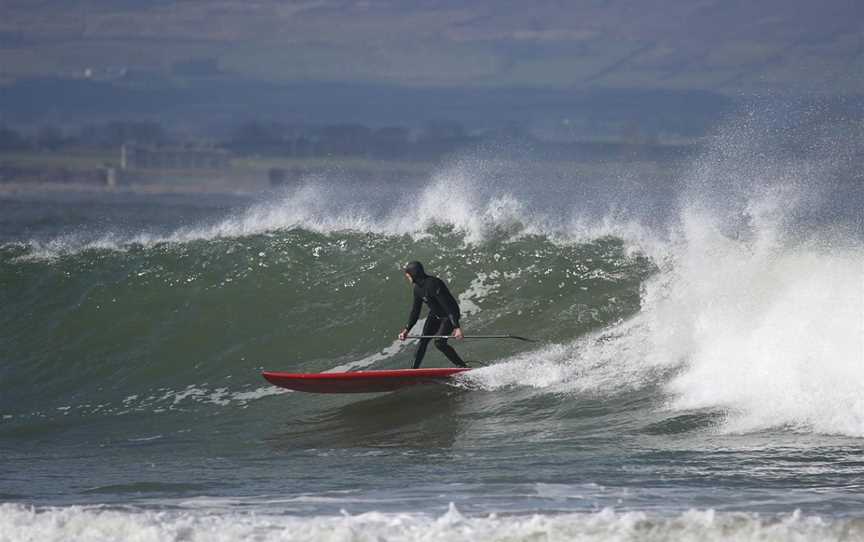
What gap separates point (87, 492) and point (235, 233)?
37.0 ft

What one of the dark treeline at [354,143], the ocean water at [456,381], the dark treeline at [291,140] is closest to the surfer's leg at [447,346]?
the ocean water at [456,381]

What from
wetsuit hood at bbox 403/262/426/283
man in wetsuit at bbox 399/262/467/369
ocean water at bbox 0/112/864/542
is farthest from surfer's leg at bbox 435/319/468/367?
wetsuit hood at bbox 403/262/426/283

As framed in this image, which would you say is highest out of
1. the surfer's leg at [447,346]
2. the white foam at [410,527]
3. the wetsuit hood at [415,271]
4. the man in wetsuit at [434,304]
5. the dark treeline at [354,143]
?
the wetsuit hood at [415,271]

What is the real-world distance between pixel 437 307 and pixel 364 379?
104 cm

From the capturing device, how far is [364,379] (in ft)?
44.5

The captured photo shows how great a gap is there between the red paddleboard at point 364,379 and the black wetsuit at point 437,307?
152 millimetres

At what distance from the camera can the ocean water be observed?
31.4 ft

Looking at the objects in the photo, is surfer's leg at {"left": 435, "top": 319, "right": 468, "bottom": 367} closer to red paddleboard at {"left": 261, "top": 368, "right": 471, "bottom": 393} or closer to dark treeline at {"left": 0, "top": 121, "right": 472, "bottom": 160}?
red paddleboard at {"left": 261, "top": 368, "right": 471, "bottom": 393}

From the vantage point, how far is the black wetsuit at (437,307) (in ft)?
44.7

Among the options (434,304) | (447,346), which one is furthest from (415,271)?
(447,346)

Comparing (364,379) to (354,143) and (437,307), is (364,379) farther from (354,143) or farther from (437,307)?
(354,143)

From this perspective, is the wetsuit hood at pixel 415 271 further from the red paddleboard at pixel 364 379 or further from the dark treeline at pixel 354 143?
the dark treeline at pixel 354 143

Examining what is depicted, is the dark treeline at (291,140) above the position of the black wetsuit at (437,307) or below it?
below

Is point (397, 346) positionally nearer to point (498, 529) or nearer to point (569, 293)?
point (569, 293)
